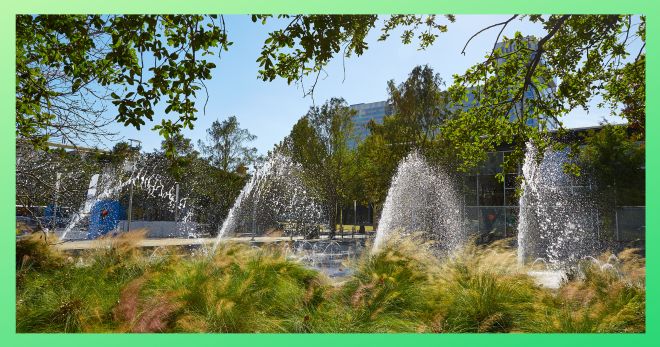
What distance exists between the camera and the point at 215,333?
3859mm

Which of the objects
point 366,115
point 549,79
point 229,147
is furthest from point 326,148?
point 549,79

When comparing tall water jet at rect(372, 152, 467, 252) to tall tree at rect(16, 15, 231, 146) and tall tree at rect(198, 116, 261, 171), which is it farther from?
tall tree at rect(16, 15, 231, 146)

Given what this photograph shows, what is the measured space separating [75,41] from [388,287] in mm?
3310

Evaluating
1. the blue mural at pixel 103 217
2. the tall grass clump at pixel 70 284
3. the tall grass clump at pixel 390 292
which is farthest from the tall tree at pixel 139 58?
the blue mural at pixel 103 217

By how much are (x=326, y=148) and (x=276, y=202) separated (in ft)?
12.6

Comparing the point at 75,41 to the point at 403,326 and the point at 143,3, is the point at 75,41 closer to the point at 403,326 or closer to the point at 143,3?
the point at 143,3

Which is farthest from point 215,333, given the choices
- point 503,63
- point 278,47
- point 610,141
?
point 610,141

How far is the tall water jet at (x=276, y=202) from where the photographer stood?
18516 mm

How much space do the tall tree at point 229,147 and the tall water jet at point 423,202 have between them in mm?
4430

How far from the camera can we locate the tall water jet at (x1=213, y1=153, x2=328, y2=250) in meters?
18.5

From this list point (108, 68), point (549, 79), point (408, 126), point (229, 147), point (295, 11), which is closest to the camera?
point (295, 11)

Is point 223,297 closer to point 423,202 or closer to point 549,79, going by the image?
point 549,79

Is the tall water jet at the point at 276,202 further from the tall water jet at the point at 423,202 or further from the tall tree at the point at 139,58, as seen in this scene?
the tall tree at the point at 139,58

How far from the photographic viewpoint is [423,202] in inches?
606
